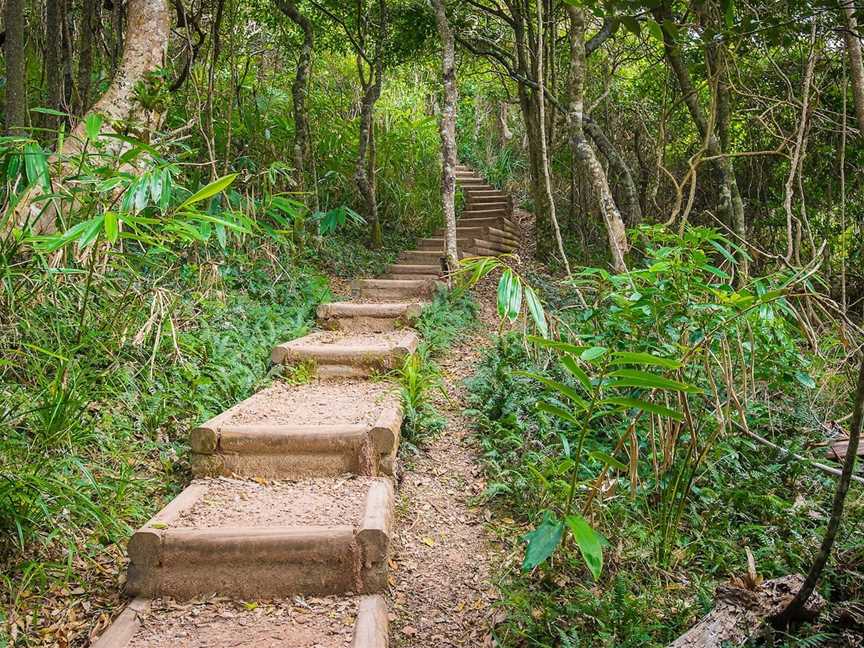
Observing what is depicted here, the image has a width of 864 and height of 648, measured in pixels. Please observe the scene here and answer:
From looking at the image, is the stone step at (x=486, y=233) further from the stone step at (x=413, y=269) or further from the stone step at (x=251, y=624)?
the stone step at (x=251, y=624)

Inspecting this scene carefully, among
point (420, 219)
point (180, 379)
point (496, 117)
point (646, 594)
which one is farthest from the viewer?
point (496, 117)

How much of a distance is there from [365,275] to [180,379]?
12.0 feet

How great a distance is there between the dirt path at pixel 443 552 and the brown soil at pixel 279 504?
280mm

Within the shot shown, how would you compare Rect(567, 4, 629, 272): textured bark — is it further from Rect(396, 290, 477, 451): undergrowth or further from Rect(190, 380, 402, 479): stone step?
Rect(190, 380, 402, 479): stone step

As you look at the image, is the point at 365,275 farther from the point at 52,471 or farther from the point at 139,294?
the point at 52,471

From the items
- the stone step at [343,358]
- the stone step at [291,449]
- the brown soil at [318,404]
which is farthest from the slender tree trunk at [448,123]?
the stone step at [291,449]

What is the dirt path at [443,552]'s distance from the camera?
225 cm

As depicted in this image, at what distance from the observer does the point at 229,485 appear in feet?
9.22

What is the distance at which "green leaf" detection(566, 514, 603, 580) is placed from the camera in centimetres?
164

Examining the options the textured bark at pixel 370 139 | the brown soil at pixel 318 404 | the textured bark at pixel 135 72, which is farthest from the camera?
the textured bark at pixel 370 139

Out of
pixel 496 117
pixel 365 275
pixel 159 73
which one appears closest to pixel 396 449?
pixel 159 73

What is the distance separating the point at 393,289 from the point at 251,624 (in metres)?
4.29

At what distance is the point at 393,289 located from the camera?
6.19m

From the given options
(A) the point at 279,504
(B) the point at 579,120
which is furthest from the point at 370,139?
(A) the point at 279,504
